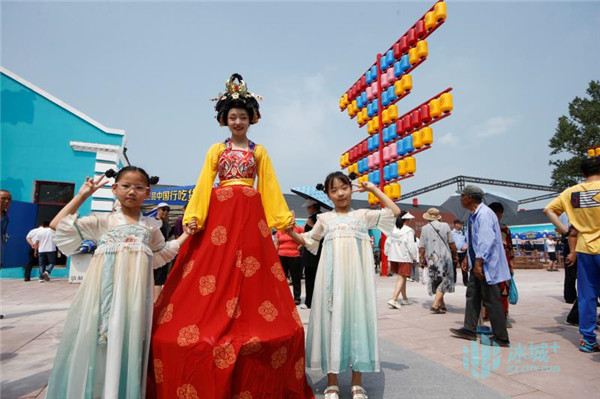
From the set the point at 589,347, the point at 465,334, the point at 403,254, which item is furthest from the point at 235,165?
the point at 403,254

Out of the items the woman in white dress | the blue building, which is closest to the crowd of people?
the woman in white dress

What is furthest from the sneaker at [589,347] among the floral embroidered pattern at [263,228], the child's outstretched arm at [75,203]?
the child's outstretched arm at [75,203]

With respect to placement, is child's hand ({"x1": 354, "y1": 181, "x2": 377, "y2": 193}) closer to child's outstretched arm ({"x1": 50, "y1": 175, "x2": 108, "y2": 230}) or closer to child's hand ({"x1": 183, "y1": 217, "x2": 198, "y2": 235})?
child's hand ({"x1": 183, "y1": 217, "x2": 198, "y2": 235})

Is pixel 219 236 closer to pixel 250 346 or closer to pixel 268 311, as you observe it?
pixel 268 311

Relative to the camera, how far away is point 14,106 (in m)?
11.7

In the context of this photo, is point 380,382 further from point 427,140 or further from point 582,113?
point 582,113

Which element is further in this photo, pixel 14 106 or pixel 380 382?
pixel 14 106

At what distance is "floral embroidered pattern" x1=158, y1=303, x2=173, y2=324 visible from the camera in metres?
2.24

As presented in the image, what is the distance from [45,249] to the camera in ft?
34.1

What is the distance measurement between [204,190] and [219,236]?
41cm

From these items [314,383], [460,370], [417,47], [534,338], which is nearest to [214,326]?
[314,383]

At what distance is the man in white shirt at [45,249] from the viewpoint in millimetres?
10266

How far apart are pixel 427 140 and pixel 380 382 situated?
39.7ft

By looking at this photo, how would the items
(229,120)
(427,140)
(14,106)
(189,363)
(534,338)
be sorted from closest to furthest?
(189,363) < (229,120) < (534,338) < (14,106) < (427,140)
